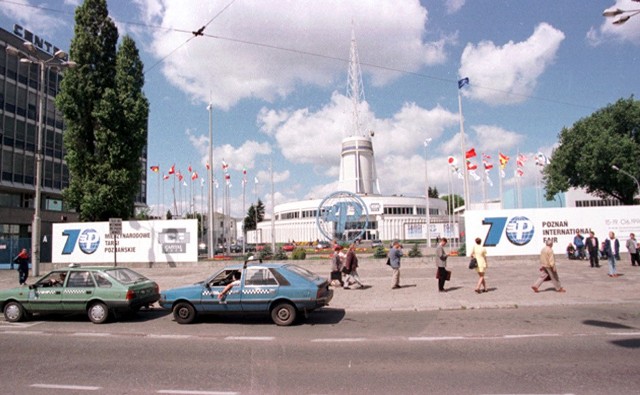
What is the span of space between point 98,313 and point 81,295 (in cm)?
66

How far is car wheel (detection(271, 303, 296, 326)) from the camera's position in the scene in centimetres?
1020

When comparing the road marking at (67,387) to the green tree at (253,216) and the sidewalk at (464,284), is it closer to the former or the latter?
the sidewalk at (464,284)

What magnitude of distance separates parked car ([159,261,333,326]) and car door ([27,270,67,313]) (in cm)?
291

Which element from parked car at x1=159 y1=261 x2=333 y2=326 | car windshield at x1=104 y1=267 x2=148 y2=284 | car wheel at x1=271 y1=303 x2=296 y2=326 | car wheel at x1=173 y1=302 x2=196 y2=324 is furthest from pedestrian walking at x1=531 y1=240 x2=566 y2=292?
car windshield at x1=104 y1=267 x2=148 y2=284

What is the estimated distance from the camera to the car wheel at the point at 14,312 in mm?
11523

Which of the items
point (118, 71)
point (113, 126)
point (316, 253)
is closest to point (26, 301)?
point (113, 126)

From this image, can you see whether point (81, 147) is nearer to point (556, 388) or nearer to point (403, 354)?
point (403, 354)

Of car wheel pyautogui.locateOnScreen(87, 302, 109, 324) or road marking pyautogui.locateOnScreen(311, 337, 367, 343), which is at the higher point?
car wheel pyautogui.locateOnScreen(87, 302, 109, 324)

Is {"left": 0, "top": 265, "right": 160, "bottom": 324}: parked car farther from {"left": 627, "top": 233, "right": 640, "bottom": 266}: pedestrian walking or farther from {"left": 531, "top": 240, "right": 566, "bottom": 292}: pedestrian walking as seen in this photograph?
{"left": 627, "top": 233, "right": 640, "bottom": 266}: pedestrian walking

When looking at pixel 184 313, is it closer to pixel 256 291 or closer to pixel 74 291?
pixel 256 291

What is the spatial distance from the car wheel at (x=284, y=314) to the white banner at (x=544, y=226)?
15971 millimetres

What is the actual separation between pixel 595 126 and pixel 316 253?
102ft

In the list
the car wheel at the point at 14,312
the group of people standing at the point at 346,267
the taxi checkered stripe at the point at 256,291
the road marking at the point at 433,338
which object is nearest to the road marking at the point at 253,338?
the taxi checkered stripe at the point at 256,291

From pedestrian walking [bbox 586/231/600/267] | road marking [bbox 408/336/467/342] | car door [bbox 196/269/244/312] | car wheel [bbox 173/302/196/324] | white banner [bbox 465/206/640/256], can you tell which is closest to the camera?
road marking [bbox 408/336/467/342]
